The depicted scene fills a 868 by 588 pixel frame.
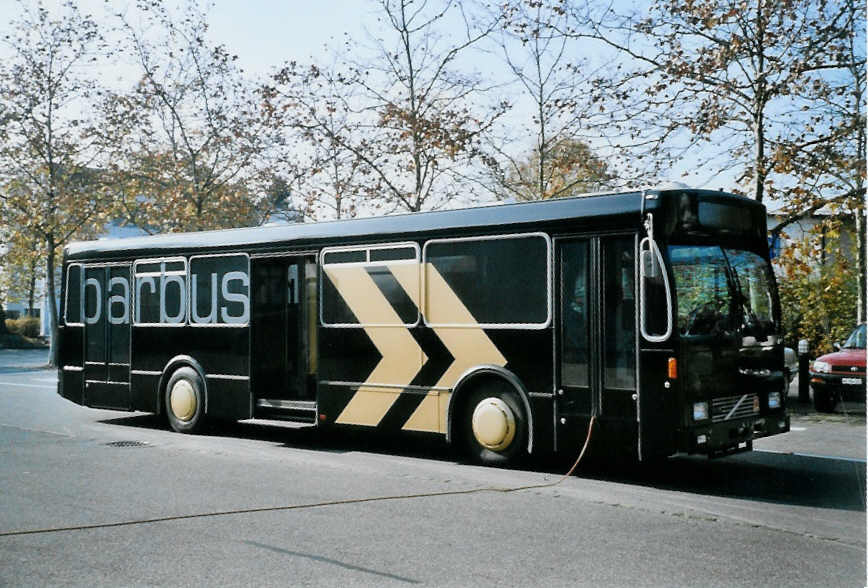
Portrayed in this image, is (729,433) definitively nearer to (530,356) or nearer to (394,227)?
(530,356)

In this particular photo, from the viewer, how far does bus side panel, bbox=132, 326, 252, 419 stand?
12.7 m

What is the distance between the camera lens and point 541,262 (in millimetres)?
9852

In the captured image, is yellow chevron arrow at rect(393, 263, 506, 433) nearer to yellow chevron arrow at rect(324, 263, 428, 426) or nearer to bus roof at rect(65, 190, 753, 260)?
yellow chevron arrow at rect(324, 263, 428, 426)

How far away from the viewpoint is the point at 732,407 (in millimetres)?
9188

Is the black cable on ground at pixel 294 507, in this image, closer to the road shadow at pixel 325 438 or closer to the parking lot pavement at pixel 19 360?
the road shadow at pixel 325 438

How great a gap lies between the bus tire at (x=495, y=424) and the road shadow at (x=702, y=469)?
43 centimetres

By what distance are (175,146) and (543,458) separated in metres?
21.7

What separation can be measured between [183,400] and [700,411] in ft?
25.1

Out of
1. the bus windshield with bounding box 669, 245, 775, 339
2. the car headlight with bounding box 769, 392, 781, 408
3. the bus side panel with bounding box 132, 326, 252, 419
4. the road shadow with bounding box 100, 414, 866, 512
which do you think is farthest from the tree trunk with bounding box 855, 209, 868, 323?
the bus side panel with bounding box 132, 326, 252, 419

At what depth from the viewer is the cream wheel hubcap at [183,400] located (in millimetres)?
13336

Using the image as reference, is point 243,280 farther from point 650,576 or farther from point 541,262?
point 650,576

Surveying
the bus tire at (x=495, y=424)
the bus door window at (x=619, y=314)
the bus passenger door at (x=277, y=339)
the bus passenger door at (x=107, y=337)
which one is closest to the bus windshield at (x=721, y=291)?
the bus door window at (x=619, y=314)

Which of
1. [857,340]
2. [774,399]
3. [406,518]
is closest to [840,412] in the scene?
[857,340]

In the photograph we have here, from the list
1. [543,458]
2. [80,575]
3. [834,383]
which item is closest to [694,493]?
[543,458]
